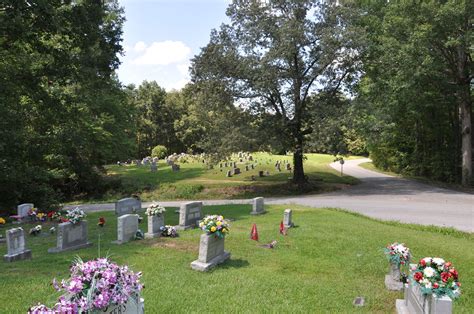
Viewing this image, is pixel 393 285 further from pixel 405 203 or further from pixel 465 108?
pixel 465 108

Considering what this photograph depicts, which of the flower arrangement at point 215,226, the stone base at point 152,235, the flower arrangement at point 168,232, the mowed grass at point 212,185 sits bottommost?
the mowed grass at point 212,185

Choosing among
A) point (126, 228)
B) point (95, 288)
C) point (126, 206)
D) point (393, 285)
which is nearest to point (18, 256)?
point (126, 228)

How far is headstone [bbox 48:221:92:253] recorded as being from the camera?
10.6m

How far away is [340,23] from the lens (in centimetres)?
2595

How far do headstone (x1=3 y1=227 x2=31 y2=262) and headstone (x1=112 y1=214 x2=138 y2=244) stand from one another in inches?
93.4

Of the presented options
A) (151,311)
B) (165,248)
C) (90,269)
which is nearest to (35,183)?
(165,248)

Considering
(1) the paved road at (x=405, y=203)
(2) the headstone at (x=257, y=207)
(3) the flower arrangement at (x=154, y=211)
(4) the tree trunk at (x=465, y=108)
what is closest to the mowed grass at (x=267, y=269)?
(3) the flower arrangement at (x=154, y=211)

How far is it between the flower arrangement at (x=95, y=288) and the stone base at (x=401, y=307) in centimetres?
434

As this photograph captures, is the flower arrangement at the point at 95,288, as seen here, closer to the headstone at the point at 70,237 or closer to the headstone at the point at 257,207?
the headstone at the point at 70,237

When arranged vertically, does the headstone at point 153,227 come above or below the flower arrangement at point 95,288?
below

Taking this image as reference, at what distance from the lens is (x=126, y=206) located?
1823cm

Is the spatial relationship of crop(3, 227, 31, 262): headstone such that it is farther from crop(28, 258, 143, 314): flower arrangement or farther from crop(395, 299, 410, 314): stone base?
crop(395, 299, 410, 314): stone base

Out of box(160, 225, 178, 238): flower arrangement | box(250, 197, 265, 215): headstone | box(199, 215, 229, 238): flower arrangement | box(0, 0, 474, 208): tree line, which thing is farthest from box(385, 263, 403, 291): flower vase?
box(0, 0, 474, 208): tree line

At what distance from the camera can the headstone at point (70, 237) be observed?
1060cm
